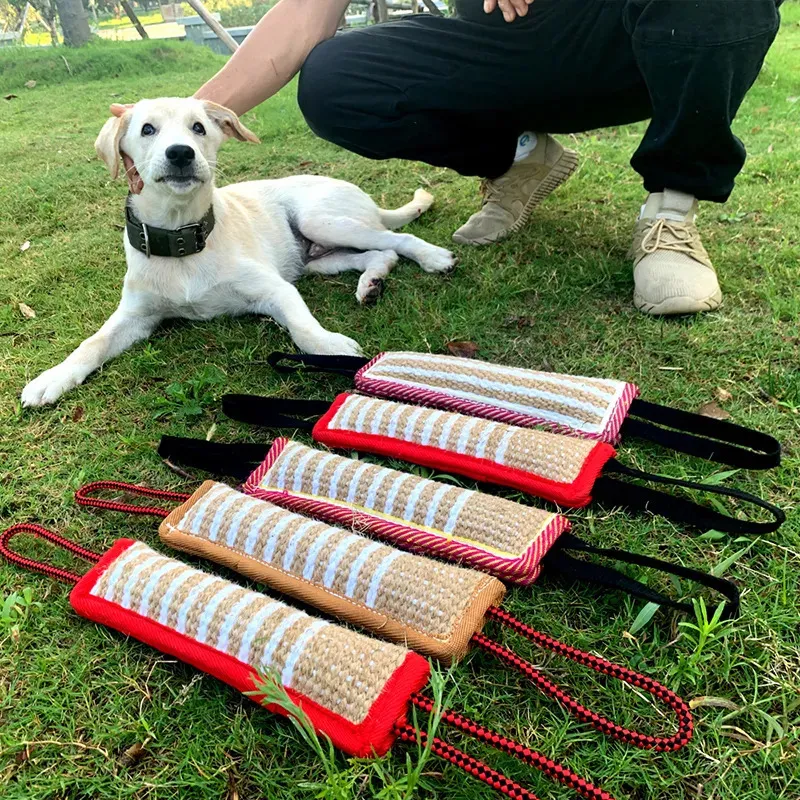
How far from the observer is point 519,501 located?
5.52ft

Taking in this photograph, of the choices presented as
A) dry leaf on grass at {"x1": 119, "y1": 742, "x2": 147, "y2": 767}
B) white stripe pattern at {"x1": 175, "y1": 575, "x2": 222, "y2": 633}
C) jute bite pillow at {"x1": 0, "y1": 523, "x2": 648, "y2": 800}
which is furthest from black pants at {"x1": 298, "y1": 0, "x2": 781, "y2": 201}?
dry leaf on grass at {"x1": 119, "y1": 742, "x2": 147, "y2": 767}

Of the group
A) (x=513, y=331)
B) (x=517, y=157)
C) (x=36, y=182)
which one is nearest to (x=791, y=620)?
(x=513, y=331)

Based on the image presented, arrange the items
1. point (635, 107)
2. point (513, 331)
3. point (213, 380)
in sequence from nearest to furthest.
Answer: point (213, 380) → point (513, 331) → point (635, 107)

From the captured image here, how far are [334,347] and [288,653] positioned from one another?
1.35 metres

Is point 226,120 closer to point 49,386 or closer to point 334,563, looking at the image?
point 49,386

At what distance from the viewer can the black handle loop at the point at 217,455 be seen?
180cm

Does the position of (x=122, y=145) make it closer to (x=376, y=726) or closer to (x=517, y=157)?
(x=517, y=157)

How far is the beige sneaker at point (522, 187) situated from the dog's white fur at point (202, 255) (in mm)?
367

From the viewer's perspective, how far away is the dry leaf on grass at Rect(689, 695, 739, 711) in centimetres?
117

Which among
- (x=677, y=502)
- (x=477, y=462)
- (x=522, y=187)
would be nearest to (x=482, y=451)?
(x=477, y=462)

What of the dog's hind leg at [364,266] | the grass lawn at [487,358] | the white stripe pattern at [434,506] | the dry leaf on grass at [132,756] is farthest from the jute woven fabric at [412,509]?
the dog's hind leg at [364,266]

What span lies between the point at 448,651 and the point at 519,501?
0.53 m

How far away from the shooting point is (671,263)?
2.45 metres

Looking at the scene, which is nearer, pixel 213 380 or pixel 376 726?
pixel 376 726
